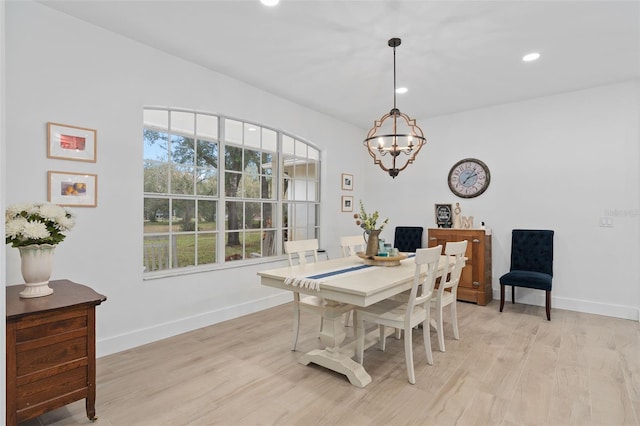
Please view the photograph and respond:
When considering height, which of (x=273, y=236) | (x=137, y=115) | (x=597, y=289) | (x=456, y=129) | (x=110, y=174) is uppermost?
(x=456, y=129)

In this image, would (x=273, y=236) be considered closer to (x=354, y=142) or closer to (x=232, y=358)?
(x=232, y=358)

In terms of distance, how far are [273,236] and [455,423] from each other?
3096 millimetres

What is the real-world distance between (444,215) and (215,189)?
134 inches

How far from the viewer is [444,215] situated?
520 centimetres

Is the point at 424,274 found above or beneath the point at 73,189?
beneath

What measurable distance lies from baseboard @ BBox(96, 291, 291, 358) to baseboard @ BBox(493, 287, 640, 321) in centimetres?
331

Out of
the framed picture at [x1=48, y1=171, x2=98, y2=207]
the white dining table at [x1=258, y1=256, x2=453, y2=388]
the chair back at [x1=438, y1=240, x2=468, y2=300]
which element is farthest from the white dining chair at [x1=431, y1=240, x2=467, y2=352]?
the framed picture at [x1=48, y1=171, x2=98, y2=207]

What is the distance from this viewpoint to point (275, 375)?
2609mm

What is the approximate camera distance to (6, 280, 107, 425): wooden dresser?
177 centimetres

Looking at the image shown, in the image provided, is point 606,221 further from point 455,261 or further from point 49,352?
point 49,352

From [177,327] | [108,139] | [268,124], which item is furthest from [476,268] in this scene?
[108,139]

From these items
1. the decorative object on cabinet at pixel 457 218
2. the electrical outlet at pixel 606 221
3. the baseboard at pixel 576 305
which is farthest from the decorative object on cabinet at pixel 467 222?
the electrical outlet at pixel 606 221

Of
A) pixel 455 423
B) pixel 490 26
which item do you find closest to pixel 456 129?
pixel 490 26

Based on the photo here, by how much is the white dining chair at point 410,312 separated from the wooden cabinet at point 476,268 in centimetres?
206
